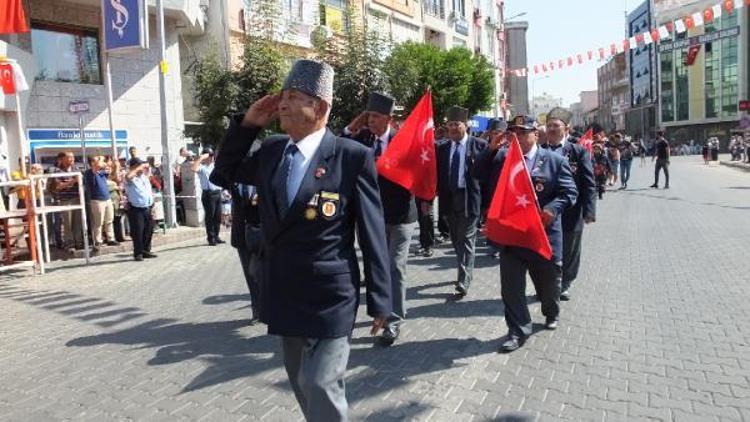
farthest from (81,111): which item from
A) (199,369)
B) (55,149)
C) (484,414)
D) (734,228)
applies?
(734,228)

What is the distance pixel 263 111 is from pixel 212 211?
9942 mm

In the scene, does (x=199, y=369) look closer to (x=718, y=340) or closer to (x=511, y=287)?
(x=511, y=287)

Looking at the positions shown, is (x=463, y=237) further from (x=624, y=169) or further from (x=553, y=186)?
(x=624, y=169)

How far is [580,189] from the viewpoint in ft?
23.5

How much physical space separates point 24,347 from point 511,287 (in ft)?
14.7

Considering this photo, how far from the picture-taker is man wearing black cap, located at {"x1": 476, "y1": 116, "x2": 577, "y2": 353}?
17.9 ft

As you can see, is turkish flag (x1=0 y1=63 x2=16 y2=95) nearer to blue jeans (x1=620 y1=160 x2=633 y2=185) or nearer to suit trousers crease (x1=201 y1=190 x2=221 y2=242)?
suit trousers crease (x1=201 y1=190 x2=221 y2=242)

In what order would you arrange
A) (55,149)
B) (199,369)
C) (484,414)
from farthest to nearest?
(55,149) → (199,369) → (484,414)

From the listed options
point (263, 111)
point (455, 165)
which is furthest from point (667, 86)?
point (263, 111)

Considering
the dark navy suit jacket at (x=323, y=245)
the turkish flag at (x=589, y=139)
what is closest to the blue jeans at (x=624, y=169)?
the turkish flag at (x=589, y=139)

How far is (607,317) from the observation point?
248 inches

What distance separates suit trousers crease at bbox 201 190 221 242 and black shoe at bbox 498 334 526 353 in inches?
329

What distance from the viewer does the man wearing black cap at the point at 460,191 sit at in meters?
7.21

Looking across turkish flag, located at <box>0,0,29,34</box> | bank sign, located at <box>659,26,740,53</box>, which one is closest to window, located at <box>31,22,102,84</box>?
turkish flag, located at <box>0,0,29,34</box>
